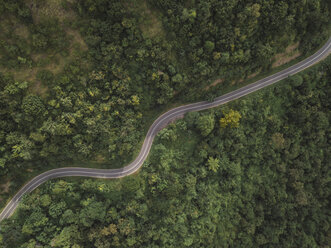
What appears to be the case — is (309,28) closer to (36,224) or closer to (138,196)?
(138,196)

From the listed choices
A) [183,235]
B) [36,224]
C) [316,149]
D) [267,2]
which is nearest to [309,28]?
[267,2]

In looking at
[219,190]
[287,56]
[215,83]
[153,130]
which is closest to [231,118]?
[215,83]

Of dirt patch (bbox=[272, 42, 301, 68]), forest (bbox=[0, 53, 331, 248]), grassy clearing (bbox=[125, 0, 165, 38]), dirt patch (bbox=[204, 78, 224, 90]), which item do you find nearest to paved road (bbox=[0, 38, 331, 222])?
forest (bbox=[0, 53, 331, 248])

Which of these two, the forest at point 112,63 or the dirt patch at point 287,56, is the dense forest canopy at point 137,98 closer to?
the forest at point 112,63

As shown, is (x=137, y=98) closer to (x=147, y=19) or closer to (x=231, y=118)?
Answer: (x=147, y=19)

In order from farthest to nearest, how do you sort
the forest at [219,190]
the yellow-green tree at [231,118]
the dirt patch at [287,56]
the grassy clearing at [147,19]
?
the dirt patch at [287,56], the yellow-green tree at [231,118], the forest at [219,190], the grassy clearing at [147,19]

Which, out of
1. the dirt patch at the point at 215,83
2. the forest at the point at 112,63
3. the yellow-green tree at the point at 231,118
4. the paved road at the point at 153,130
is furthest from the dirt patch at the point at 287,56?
the yellow-green tree at the point at 231,118

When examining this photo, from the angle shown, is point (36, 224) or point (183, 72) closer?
point (36, 224)
